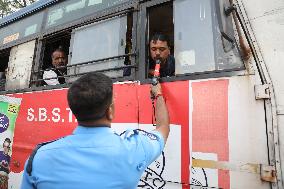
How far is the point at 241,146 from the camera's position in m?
2.00

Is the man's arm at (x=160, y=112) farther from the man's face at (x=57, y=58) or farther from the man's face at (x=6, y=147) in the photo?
the man's face at (x=6, y=147)

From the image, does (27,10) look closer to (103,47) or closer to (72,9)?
(72,9)

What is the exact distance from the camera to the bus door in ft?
6.51

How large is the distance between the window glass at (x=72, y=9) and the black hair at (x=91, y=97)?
175 cm

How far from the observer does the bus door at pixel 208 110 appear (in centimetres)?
198

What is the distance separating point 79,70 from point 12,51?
5.25 ft

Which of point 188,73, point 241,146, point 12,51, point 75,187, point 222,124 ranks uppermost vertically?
point 12,51

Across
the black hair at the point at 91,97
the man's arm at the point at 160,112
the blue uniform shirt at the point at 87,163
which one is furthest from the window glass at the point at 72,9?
the blue uniform shirt at the point at 87,163

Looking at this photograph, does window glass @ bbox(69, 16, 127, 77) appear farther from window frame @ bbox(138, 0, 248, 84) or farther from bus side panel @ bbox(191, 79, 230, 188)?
bus side panel @ bbox(191, 79, 230, 188)

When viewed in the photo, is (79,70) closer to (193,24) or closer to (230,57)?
(193,24)

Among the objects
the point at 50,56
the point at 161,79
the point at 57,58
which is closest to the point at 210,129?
the point at 161,79

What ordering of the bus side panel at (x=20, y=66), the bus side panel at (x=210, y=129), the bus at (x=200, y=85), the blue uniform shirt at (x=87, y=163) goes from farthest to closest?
the bus side panel at (x=20, y=66) < the bus side panel at (x=210, y=129) < the bus at (x=200, y=85) < the blue uniform shirt at (x=87, y=163)

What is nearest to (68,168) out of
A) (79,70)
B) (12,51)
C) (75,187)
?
(75,187)

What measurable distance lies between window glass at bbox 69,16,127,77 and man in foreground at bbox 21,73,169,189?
4.65ft
